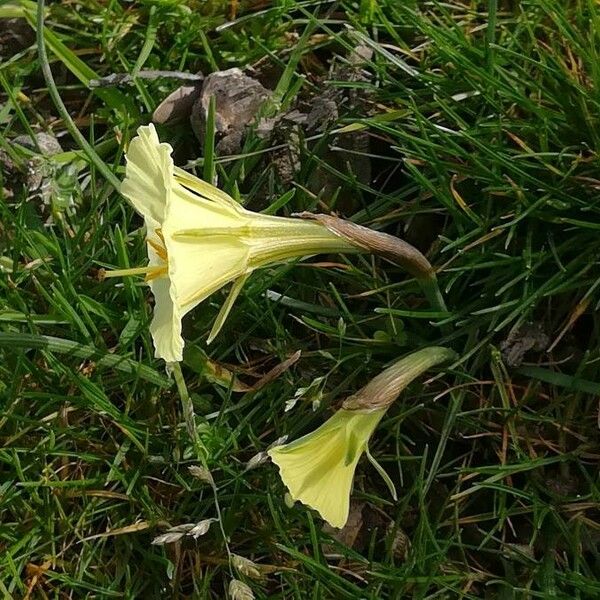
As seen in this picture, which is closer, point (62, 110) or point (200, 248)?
point (200, 248)

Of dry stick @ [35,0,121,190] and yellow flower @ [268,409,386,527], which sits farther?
dry stick @ [35,0,121,190]

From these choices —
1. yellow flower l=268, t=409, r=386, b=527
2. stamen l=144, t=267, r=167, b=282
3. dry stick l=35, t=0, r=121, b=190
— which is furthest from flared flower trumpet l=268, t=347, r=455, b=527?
dry stick l=35, t=0, r=121, b=190

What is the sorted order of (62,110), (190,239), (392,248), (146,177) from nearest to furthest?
(190,239), (146,177), (392,248), (62,110)

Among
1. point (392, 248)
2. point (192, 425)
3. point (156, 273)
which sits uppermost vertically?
point (156, 273)

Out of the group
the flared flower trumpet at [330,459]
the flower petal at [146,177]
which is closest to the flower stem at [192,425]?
the flared flower trumpet at [330,459]

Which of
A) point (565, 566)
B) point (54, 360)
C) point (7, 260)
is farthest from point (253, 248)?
point (565, 566)

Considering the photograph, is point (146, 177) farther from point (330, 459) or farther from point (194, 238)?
point (330, 459)

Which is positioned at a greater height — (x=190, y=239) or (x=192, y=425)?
(x=190, y=239)

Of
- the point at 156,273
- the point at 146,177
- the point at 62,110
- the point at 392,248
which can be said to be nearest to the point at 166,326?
the point at 156,273

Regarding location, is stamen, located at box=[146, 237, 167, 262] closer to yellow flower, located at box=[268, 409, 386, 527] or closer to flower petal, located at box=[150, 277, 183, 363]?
flower petal, located at box=[150, 277, 183, 363]
